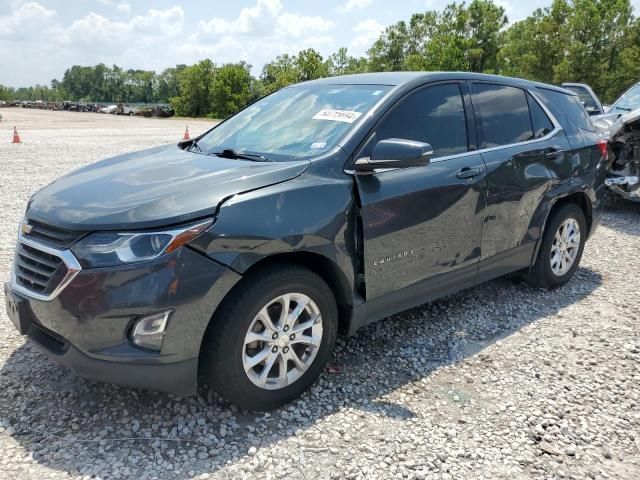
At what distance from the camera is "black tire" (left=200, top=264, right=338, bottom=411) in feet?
8.66

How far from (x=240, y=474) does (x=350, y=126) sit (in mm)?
1988

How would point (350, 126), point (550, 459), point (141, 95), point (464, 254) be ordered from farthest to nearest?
1. point (141, 95)
2. point (464, 254)
3. point (350, 126)
4. point (550, 459)

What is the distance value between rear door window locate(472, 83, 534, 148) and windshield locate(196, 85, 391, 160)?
89cm

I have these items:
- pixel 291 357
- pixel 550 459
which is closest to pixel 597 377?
pixel 550 459

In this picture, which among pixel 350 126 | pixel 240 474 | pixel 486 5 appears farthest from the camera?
pixel 486 5

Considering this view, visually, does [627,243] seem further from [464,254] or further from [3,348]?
[3,348]

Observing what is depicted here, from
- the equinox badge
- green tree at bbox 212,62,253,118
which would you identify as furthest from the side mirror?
green tree at bbox 212,62,253,118

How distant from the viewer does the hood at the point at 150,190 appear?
2.53m

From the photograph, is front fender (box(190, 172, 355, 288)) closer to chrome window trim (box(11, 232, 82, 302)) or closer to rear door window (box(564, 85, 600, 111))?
chrome window trim (box(11, 232, 82, 302))

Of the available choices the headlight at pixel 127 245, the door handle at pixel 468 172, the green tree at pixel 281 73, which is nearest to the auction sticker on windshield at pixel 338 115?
the door handle at pixel 468 172

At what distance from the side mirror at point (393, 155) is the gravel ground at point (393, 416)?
1291 millimetres

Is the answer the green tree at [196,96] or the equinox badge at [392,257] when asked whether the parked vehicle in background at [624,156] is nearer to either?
the equinox badge at [392,257]

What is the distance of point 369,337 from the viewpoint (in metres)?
3.87

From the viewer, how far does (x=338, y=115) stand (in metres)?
3.39
